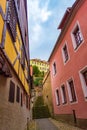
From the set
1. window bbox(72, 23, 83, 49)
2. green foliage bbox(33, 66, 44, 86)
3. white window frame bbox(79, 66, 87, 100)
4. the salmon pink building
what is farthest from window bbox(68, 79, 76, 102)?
green foliage bbox(33, 66, 44, 86)

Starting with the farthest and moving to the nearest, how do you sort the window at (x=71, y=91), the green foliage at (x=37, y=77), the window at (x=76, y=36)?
1. the green foliage at (x=37, y=77)
2. the window at (x=71, y=91)
3. the window at (x=76, y=36)

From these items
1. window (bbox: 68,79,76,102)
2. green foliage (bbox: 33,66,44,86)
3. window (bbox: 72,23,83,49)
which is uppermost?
green foliage (bbox: 33,66,44,86)

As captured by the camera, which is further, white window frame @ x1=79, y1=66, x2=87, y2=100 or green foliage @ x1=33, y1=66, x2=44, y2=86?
green foliage @ x1=33, y1=66, x2=44, y2=86

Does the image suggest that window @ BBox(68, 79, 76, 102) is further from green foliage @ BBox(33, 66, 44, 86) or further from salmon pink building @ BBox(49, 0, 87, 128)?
green foliage @ BBox(33, 66, 44, 86)

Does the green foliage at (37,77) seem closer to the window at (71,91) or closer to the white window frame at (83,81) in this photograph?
the window at (71,91)

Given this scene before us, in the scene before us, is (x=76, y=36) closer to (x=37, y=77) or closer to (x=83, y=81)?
(x=83, y=81)

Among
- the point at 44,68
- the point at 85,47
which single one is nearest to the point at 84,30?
the point at 85,47

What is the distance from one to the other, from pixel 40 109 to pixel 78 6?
44.7ft

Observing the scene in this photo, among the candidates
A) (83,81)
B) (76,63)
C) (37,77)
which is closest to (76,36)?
(76,63)

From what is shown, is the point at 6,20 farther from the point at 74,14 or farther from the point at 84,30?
the point at 74,14

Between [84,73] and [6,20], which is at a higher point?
[6,20]

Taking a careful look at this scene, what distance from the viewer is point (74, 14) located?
26.0ft

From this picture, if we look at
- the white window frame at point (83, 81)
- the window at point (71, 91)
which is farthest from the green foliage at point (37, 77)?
the white window frame at point (83, 81)

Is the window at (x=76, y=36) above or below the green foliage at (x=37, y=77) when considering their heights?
below
